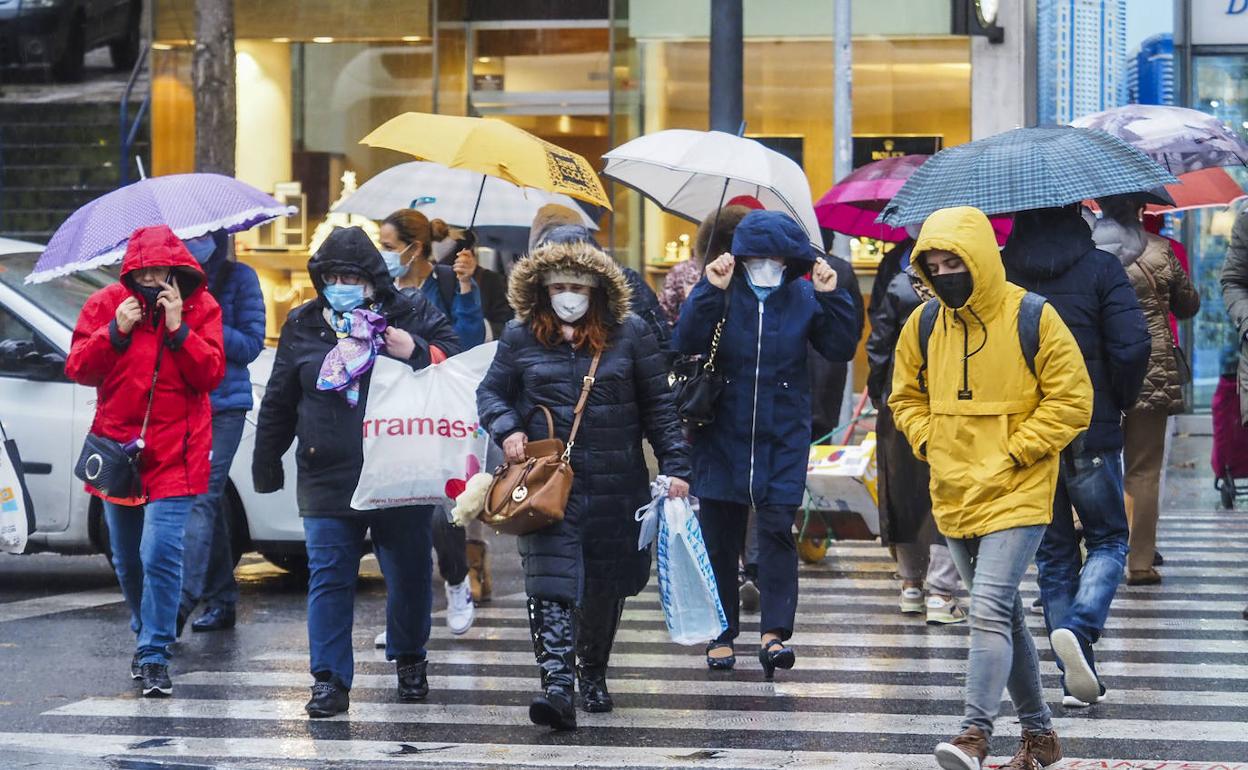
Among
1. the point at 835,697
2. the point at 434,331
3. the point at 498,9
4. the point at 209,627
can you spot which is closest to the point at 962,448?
the point at 835,697

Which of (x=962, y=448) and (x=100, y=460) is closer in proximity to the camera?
(x=962, y=448)

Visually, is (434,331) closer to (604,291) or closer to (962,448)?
(604,291)

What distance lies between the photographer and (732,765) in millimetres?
6227

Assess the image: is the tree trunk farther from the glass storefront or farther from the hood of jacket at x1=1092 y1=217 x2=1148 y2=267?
the glass storefront

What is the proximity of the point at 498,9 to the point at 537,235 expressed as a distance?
1100 centimetres

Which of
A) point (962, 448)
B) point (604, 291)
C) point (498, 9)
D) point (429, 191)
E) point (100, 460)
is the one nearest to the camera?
point (962, 448)

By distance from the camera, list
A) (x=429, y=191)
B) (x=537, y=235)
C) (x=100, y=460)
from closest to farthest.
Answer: (x=100, y=460) → (x=537, y=235) → (x=429, y=191)

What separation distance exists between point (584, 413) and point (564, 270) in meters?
0.50

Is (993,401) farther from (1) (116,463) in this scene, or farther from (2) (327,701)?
(1) (116,463)

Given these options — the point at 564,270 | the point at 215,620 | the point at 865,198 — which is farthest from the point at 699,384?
the point at 865,198

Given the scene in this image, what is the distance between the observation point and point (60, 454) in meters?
10.0

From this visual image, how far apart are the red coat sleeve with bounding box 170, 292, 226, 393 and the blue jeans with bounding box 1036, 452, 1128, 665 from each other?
3.20 m

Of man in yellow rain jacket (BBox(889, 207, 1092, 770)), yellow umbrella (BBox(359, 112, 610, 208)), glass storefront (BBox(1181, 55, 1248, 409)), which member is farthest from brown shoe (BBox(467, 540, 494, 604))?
glass storefront (BBox(1181, 55, 1248, 409))

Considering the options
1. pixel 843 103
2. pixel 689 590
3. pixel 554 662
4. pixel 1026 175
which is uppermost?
pixel 843 103
